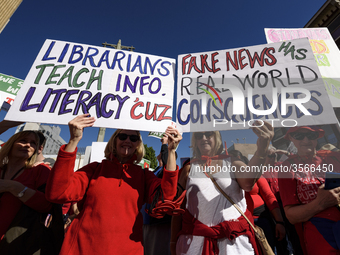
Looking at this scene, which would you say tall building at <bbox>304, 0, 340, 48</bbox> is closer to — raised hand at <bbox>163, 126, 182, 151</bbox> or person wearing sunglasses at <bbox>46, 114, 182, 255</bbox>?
raised hand at <bbox>163, 126, 182, 151</bbox>

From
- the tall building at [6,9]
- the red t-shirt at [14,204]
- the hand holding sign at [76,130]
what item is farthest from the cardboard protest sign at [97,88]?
the tall building at [6,9]

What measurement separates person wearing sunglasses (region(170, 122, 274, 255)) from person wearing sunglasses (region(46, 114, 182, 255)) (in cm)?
34

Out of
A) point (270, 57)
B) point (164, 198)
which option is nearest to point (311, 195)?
point (164, 198)

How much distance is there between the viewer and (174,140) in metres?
1.49

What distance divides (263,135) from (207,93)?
828 millimetres

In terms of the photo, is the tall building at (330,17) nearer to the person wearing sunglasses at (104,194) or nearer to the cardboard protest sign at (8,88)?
the person wearing sunglasses at (104,194)

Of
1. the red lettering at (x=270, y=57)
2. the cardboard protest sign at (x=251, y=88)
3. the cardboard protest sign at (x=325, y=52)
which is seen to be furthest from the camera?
the cardboard protest sign at (x=325, y=52)

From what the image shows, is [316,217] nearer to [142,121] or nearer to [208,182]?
[208,182]

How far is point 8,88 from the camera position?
357 centimetres

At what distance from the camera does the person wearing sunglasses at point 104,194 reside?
1.21 meters

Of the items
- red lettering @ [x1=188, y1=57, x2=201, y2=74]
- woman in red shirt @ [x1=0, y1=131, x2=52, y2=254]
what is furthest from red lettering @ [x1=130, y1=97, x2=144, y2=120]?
woman in red shirt @ [x1=0, y1=131, x2=52, y2=254]

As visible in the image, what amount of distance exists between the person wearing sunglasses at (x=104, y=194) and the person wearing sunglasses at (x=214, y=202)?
0.34 m

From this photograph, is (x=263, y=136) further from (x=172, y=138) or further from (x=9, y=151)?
(x=9, y=151)

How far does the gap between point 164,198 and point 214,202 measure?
0.45m
